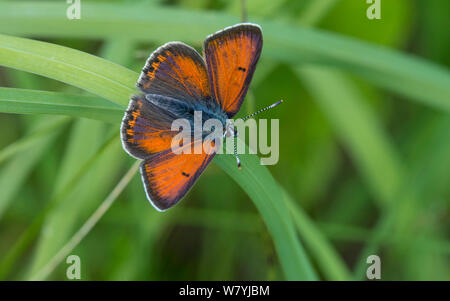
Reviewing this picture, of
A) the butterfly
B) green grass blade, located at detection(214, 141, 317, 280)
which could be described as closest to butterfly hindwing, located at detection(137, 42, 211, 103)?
the butterfly

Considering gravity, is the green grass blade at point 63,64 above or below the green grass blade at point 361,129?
below

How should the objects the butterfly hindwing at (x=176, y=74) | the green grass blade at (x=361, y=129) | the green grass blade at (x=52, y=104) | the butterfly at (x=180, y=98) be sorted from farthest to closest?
the green grass blade at (x=361, y=129) < the butterfly hindwing at (x=176, y=74) < the butterfly at (x=180, y=98) < the green grass blade at (x=52, y=104)

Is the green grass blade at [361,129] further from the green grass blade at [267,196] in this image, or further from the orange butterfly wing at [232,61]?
the green grass blade at [267,196]

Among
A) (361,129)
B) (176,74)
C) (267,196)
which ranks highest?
(361,129)

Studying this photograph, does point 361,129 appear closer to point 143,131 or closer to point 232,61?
point 232,61

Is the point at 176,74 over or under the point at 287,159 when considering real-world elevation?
under

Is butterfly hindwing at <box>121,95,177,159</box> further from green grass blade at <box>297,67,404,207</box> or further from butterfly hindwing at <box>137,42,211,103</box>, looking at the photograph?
green grass blade at <box>297,67,404,207</box>

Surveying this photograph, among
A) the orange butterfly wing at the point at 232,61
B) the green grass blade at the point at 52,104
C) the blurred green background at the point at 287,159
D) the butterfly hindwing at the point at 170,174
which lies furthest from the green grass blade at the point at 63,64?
the blurred green background at the point at 287,159

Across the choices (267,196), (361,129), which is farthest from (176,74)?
(361,129)
